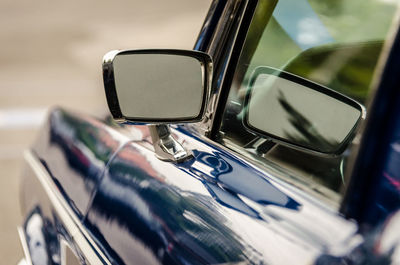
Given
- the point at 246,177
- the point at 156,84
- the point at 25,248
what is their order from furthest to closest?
the point at 25,248 < the point at 156,84 < the point at 246,177

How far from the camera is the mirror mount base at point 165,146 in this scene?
1.85 metres

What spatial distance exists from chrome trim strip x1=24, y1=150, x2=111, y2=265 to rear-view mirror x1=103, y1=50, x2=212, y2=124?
39cm

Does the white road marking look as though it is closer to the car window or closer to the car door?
the car door

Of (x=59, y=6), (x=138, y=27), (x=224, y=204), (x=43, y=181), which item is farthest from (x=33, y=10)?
(x=224, y=204)

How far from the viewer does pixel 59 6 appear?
14.9 meters

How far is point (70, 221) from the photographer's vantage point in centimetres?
205

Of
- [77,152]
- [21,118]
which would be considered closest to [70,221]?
[77,152]

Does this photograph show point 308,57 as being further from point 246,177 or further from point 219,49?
point 246,177

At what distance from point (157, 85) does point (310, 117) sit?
0.43 meters

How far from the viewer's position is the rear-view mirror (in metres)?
1.76

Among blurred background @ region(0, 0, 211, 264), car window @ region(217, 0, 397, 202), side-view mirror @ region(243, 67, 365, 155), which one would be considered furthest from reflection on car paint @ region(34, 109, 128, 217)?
blurred background @ region(0, 0, 211, 264)

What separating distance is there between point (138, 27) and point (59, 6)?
10.6 feet

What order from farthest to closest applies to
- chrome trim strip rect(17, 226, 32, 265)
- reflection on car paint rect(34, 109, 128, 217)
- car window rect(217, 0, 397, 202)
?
Answer: 1. chrome trim strip rect(17, 226, 32, 265)
2. reflection on car paint rect(34, 109, 128, 217)
3. car window rect(217, 0, 397, 202)

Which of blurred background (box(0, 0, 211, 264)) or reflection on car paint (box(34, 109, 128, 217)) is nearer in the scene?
reflection on car paint (box(34, 109, 128, 217))
